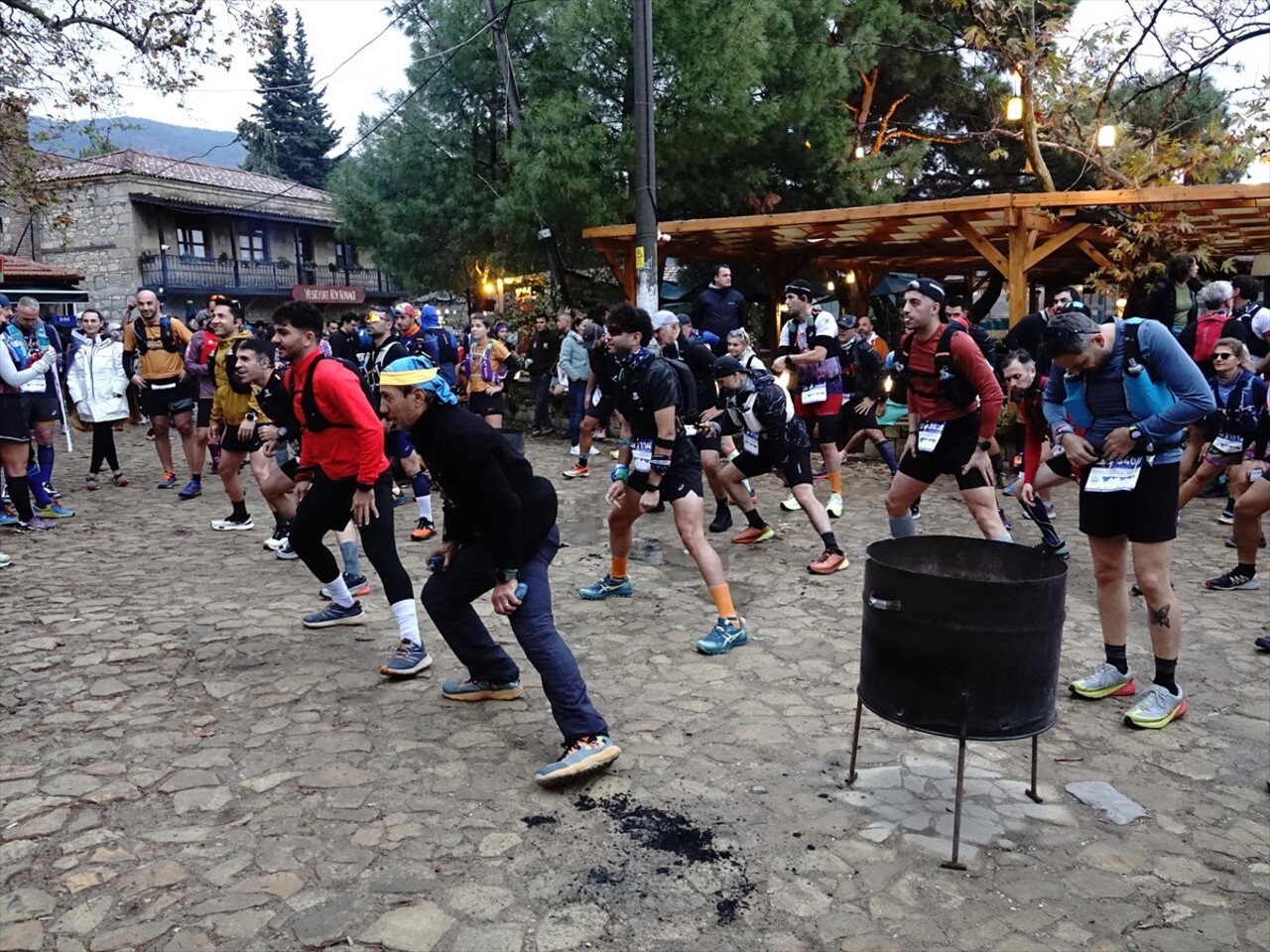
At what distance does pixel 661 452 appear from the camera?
217 inches

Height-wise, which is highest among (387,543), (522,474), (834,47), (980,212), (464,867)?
(834,47)

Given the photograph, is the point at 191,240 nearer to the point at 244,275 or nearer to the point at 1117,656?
the point at 244,275

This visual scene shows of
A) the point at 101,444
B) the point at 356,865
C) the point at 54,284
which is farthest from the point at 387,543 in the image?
the point at 54,284

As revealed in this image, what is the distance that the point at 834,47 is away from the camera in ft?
51.5

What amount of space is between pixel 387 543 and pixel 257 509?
4.89m

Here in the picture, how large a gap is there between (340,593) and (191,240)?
36.2 metres

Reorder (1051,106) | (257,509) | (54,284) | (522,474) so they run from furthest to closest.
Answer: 1. (54,284)
2. (1051,106)
3. (257,509)
4. (522,474)

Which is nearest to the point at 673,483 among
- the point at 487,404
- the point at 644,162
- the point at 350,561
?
the point at 350,561

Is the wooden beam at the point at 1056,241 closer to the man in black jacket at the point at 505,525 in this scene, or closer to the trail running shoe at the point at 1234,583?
the trail running shoe at the point at 1234,583

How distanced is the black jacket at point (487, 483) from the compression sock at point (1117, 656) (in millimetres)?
2872

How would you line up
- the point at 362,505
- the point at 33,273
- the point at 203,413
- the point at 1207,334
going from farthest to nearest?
1. the point at 33,273
2. the point at 203,413
3. the point at 1207,334
4. the point at 362,505

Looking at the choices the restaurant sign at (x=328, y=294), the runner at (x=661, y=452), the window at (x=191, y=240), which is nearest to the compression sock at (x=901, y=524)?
the runner at (x=661, y=452)

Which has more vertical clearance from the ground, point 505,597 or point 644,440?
point 644,440

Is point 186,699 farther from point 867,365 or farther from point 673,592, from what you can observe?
point 867,365
